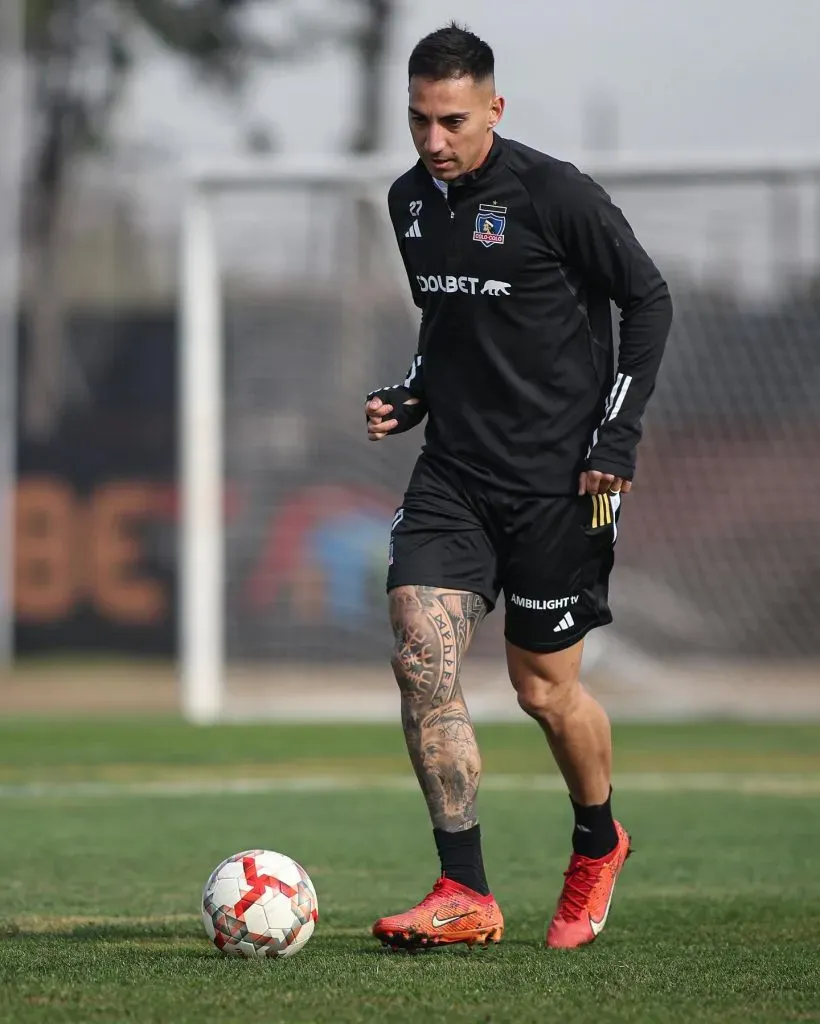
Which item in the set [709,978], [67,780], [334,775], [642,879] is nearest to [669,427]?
[334,775]

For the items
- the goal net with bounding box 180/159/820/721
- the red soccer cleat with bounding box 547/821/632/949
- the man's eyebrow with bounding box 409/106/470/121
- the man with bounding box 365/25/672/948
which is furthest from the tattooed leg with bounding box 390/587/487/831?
the goal net with bounding box 180/159/820/721

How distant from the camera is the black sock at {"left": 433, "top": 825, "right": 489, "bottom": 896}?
4.91 meters

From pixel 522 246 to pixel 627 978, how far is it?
1.96 m

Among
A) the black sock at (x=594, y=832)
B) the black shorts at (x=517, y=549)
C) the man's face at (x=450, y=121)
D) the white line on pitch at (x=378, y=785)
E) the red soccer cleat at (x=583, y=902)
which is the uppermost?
the man's face at (x=450, y=121)

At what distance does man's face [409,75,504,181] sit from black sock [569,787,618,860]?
6.04 ft

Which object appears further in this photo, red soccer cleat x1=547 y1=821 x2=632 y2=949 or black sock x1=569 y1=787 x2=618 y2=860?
black sock x1=569 y1=787 x2=618 y2=860

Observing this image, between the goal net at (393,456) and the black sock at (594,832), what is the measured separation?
8228 mm

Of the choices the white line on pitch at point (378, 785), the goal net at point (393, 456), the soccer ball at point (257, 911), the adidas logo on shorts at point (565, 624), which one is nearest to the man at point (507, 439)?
the adidas logo on shorts at point (565, 624)

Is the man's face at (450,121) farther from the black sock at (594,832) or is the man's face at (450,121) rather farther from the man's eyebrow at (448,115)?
the black sock at (594,832)

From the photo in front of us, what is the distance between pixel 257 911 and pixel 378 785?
5.16 meters

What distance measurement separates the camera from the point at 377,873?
6.62 meters

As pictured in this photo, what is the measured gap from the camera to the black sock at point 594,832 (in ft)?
17.0

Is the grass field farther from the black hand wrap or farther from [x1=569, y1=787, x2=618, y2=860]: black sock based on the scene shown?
the black hand wrap

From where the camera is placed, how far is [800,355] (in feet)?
45.0
